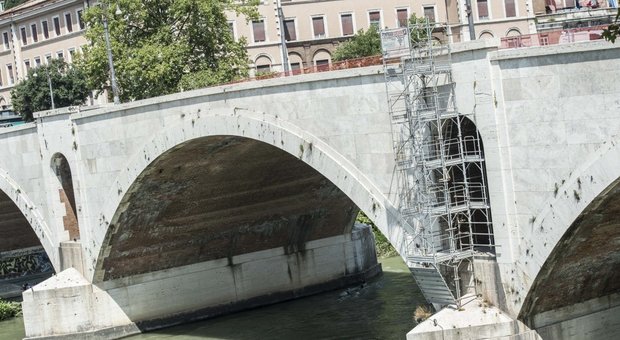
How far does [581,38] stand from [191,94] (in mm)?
13126

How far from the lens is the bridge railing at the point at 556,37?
1998cm

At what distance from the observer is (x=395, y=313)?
116 ft

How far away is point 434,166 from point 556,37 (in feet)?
12.2

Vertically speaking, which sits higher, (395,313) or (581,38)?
(581,38)

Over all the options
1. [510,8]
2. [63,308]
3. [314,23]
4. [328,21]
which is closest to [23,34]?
[314,23]

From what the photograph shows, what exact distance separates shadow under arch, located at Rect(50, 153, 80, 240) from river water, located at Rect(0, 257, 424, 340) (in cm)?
423

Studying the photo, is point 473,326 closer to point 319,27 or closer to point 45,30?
point 319,27

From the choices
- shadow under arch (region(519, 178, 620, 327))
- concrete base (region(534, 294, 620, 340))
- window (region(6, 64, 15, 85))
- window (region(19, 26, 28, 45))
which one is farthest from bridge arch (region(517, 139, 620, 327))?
window (region(6, 64, 15, 85))

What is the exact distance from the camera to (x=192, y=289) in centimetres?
3872

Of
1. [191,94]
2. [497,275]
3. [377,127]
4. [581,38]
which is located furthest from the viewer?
[191,94]

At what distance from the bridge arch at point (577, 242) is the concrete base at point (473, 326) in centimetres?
31

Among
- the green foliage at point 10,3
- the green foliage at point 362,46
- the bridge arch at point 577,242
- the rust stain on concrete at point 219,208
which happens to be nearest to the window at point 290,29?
the green foliage at point 362,46

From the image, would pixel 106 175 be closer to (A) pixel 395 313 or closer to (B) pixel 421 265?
(A) pixel 395 313

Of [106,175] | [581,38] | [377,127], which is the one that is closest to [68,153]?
[106,175]
